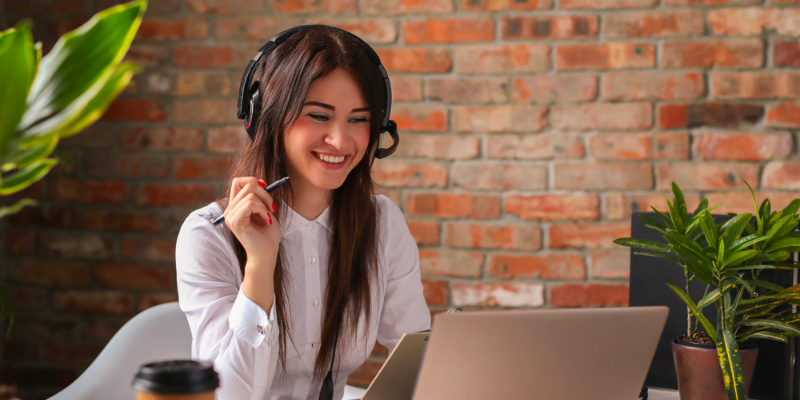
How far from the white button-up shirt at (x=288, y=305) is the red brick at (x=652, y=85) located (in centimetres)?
73

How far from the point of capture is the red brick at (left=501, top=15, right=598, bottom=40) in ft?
5.89

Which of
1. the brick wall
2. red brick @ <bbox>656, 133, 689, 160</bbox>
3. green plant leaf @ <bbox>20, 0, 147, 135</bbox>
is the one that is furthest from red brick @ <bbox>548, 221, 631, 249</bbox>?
green plant leaf @ <bbox>20, 0, 147, 135</bbox>

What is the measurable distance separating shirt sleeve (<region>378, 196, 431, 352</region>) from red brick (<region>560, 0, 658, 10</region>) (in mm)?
805

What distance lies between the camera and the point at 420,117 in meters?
1.89

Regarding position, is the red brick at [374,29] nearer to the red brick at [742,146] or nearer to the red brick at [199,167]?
the red brick at [199,167]

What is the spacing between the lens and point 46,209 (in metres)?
2.05

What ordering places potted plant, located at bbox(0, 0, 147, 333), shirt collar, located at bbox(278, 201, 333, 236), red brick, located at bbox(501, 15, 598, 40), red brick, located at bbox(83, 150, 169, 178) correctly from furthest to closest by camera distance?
red brick, located at bbox(83, 150, 169, 178)
red brick, located at bbox(501, 15, 598, 40)
shirt collar, located at bbox(278, 201, 333, 236)
potted plant, located at bbox(0, 0, 147, 333)

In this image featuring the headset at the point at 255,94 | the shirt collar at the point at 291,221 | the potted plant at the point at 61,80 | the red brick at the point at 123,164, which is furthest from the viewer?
the red brick at the point at 123,164

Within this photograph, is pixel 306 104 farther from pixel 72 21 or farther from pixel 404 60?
pixel 72 21

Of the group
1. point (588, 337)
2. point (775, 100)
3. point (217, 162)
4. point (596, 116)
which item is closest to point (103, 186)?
point (217, 162)

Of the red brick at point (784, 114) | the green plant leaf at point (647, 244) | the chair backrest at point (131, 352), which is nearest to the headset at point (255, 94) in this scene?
the chair backrest at point (131, 352)

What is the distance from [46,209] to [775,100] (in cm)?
218

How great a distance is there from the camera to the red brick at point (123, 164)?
201 centimetres

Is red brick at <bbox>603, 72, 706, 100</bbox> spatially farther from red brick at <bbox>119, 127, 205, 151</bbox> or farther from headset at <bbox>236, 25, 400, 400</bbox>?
red brick at <bbox>119, 127, 205, 151</bbox>
